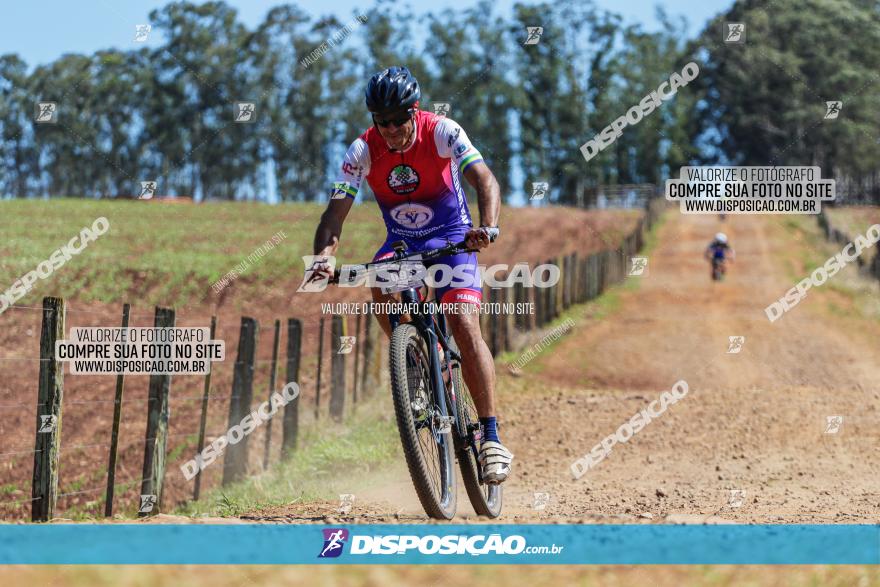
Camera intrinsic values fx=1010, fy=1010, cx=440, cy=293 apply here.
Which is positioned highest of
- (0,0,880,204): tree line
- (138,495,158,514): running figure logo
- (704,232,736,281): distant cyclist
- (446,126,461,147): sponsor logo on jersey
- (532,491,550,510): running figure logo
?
(0,0,880,204): tree line

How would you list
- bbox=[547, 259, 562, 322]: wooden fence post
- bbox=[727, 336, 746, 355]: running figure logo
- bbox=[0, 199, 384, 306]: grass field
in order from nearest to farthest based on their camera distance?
1. bbox=[727, 336, 746, 355]: running figure logo
2. bbox=[547, 259, 562, 322]: wooden fence post
3. bbox=[0, 199, 384, 306]: grass field

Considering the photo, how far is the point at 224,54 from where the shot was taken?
71.4m

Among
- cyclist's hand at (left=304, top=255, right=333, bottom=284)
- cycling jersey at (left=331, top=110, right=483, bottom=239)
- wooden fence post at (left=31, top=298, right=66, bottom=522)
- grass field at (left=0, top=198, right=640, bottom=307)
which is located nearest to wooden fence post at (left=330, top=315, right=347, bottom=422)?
wooden fence post at (left=31, top=298, right=66, bottom=522)

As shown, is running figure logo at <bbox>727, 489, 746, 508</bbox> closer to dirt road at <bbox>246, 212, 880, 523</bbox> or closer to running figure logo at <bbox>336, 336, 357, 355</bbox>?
dirt road at <bbox>246, 212, 880, 523</bbox>

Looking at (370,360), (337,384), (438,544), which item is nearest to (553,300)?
(370,360)

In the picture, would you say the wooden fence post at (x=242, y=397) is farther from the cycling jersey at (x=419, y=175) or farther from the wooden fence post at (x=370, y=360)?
the cycling jersey at (x=419, y=175)

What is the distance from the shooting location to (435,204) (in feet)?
20.3

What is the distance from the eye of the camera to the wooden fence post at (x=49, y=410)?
24.3 feet

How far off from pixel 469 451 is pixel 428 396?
2.08 feet

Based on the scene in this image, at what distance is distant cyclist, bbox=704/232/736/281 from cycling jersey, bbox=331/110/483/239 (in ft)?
85.6

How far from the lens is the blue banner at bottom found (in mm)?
4035

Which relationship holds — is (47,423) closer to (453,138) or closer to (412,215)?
(412,215)

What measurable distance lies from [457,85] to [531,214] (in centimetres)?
2049

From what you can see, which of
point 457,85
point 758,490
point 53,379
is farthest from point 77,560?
point 457,85
